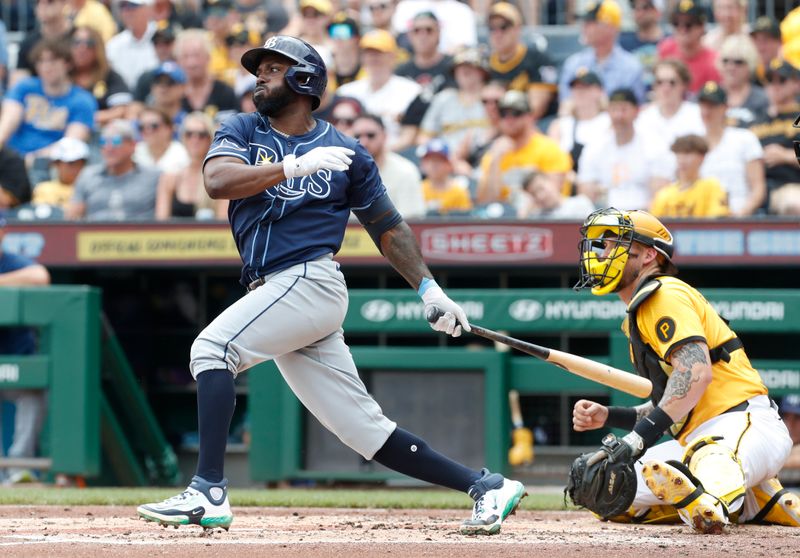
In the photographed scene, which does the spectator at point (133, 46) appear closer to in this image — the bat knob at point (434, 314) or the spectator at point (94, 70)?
the spectator at point (94, 70)

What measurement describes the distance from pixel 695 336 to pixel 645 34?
265 inches

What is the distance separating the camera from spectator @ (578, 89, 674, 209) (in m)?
8.96

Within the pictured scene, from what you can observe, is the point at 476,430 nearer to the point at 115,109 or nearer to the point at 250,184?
the point at 250,184

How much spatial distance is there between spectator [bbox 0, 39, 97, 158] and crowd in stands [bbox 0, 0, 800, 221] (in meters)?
0.01

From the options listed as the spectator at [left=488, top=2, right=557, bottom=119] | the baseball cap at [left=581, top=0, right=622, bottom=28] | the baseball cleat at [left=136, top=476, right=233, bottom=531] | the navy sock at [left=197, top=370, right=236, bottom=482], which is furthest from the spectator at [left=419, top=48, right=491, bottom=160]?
the baseball cleat at [left=136, top=476, right=233, bottom=531]

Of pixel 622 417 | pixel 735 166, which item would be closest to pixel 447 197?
pixel 735 166

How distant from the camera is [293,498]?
663 cm

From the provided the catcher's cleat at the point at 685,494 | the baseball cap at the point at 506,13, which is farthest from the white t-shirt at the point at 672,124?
the catcher's cleat at the point at 685,494

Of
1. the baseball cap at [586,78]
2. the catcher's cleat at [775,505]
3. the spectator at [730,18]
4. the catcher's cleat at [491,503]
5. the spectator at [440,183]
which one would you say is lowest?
the catcher's cleat at [775,505]

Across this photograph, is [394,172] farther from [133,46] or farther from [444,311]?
Result: [444,311]

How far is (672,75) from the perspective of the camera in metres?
9.29

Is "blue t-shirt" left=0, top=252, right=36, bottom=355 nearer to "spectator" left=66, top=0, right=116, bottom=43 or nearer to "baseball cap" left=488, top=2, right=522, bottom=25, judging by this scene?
"baseball cap" left=488, top=2, right=522, bottom=25

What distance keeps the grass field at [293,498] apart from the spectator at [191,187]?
8.45ft

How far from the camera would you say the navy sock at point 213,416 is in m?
4.34
